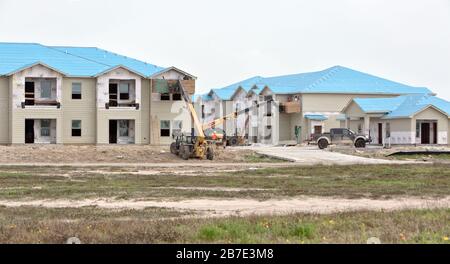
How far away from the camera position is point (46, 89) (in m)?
54.9

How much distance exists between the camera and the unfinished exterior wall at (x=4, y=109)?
54.0 m

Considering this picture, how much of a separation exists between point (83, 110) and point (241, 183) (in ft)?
→ 103

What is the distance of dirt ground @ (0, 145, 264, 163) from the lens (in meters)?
41.6

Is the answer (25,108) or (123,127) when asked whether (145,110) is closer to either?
(123,127)

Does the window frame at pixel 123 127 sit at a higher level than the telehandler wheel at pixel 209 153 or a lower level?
higher

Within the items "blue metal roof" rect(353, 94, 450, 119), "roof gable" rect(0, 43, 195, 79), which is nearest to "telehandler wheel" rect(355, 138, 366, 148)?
"blue metal roof" rect(353, 94, 450, 119)

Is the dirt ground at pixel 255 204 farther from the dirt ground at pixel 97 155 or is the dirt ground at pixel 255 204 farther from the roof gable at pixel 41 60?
the roof gable at pixel 41 60

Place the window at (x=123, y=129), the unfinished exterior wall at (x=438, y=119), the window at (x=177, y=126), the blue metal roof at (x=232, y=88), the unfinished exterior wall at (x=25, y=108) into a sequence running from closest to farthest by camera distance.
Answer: the unfinished exterior wall at (x=25, y=108)
the window at (x=177, y=126)
the window at (x=123, y=129)
the unfinished exterior wall at (x=438, y=119)
the blue metal roof at (x=232, y=88)

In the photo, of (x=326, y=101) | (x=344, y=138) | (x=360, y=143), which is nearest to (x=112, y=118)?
(x=344, y=138)

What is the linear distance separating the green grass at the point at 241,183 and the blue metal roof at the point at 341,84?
36948 mm

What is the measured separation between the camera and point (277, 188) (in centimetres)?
2419

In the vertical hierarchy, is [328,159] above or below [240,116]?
below

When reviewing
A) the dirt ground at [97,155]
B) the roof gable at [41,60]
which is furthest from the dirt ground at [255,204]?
the roof gable at [41,60]

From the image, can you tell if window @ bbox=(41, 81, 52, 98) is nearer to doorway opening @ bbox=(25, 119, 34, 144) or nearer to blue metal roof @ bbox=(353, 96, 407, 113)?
doorway opening @ bbox=(25, 119, 34, 144)
